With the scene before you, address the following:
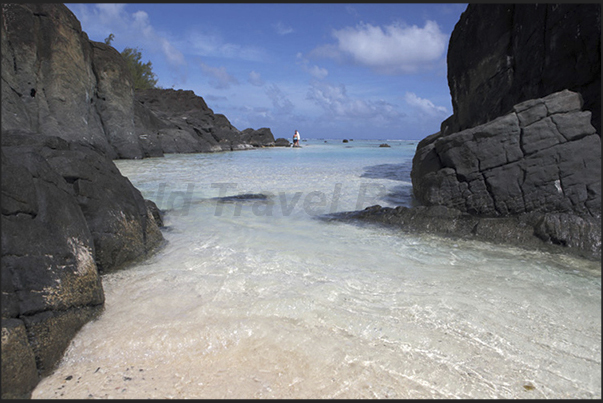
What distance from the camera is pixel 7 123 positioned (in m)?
12.6

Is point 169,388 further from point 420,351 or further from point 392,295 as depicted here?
point 392,295

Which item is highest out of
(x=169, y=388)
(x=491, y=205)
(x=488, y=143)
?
(x=488, y=143)

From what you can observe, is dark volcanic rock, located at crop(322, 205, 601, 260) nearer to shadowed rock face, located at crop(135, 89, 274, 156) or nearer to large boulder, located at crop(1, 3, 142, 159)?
large boulder, located at crop(1, 3, 142, 159)

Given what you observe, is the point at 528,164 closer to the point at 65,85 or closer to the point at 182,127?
the point at 65,85

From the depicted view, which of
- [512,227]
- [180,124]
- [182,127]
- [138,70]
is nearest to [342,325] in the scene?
[512,227]

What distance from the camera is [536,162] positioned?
5.77 m

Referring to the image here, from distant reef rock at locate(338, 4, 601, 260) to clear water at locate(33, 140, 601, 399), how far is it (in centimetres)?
60

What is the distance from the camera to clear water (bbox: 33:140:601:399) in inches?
87.6

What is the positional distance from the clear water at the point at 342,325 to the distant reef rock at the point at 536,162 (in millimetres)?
605

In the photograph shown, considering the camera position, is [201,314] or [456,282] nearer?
[201,314]

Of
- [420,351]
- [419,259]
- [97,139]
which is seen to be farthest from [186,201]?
[97,139]

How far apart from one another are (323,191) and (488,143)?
14.5ft

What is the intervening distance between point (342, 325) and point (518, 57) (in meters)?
8.88

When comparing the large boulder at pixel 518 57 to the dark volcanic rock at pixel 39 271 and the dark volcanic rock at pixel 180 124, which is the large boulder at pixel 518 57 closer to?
the dark volcanic rock at pixel 39 271
